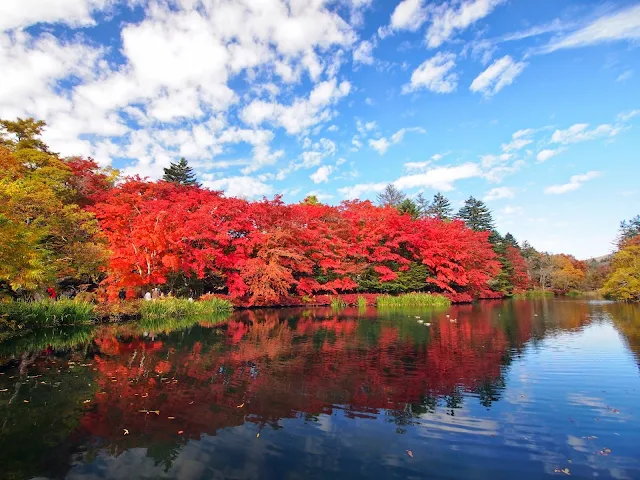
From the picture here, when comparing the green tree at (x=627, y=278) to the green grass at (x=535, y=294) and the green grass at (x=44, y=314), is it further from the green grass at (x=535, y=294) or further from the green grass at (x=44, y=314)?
the green grass at (x=44, y=314)

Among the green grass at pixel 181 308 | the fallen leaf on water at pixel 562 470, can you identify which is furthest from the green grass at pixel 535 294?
the fallen leaf on water at pixel 562 470

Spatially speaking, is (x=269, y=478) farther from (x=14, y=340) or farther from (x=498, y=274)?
(x=498, y=274)

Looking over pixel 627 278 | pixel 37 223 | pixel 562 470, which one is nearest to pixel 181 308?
pixel 37 223

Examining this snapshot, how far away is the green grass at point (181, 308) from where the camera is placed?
1872 centimetres

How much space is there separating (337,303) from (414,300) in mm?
6213

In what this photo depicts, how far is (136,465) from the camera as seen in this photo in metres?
4.39

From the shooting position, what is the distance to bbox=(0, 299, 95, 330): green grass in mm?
13406

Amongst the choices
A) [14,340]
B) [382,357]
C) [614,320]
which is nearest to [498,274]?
[614,320]

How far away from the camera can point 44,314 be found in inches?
584

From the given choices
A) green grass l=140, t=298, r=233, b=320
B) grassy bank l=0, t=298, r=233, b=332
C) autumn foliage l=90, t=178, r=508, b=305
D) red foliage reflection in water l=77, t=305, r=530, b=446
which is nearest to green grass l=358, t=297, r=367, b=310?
autumn foliage l=90, t=178, r=508, b=305

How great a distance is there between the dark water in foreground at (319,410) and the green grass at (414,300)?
54.6ft

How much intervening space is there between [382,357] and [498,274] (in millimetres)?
38402

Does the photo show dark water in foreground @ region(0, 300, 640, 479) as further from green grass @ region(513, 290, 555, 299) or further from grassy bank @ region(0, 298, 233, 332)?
green grass @ region(513, 290, 555, 299)

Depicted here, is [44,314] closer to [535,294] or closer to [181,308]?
[181,308]
